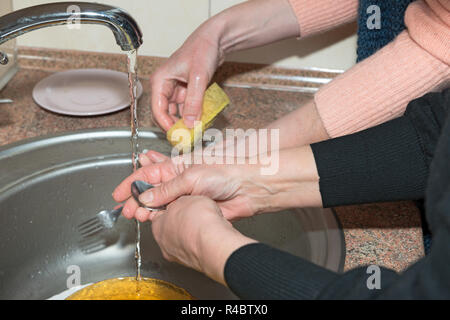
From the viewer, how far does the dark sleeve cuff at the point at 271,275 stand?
515 millimetres

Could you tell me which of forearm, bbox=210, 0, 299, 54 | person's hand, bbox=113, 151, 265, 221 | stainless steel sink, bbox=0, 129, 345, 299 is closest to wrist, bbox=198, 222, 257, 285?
person's hand, bbox=113, 151, 265, 221

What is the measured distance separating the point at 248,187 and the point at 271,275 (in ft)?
0.84

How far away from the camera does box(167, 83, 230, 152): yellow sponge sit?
89 cm

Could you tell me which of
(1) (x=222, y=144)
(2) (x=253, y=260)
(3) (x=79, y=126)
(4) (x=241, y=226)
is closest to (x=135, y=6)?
(3) (x=79, y=126)

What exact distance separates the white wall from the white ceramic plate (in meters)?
0.07

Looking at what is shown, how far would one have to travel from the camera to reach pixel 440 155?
47 centimetres

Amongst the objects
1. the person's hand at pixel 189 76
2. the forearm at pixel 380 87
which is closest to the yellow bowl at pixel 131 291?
the person's hand at pixel 189 76

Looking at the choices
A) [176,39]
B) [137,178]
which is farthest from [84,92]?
[137,178]

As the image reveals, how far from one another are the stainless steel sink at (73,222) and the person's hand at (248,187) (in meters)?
0.10

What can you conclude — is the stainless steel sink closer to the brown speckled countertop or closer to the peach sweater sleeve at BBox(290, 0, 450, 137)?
the brown speckled countertop

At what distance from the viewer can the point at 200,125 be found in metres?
0.90

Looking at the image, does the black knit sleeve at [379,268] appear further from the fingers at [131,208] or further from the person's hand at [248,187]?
the fingers at [131,208]

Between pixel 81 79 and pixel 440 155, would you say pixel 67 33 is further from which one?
pixel 440 155
